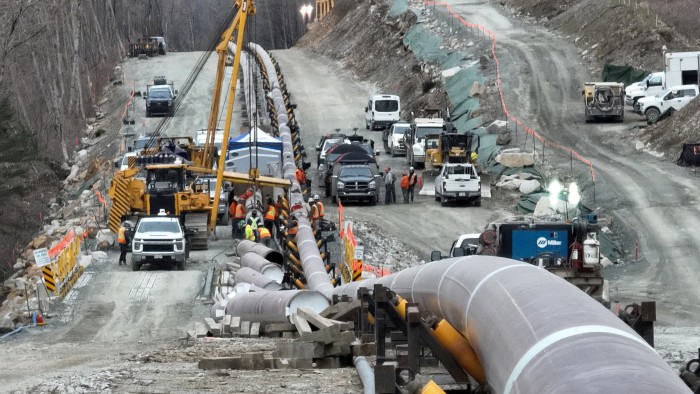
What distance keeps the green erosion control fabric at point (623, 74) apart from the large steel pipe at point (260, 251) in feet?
107

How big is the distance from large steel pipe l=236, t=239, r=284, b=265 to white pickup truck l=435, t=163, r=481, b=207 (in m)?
12.5

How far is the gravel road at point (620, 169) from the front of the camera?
35750 millimetres

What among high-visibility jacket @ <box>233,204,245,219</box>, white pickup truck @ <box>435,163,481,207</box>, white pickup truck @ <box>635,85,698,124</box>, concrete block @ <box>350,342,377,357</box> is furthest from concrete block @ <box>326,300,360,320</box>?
white pickup truck @ <box>635,85,698,124</box>

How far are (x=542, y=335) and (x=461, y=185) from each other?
1568 inches

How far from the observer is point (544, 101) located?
64.9m

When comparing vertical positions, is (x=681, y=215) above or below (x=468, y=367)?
below

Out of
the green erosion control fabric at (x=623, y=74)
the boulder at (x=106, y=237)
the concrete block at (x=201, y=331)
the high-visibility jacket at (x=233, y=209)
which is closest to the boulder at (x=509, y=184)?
the high-visibility jacket at (x=233, y=209)

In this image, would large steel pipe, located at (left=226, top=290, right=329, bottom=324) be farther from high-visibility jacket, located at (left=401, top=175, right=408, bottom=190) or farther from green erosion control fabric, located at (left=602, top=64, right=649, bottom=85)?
green erosion control fabric, located at (left=602, top=64, right=649, bottom=85)

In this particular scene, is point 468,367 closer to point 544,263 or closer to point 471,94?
point 544,263

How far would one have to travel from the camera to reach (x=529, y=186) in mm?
50562

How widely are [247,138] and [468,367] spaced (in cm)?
4142

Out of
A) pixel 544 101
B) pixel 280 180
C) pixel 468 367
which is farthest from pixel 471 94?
pixel 468 367

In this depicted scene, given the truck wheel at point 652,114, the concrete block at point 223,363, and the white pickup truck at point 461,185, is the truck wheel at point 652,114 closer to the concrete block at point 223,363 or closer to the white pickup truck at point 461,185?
the white pickup truck at point 461,185

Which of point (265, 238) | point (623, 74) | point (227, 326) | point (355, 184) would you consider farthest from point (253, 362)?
point (623, 74)
